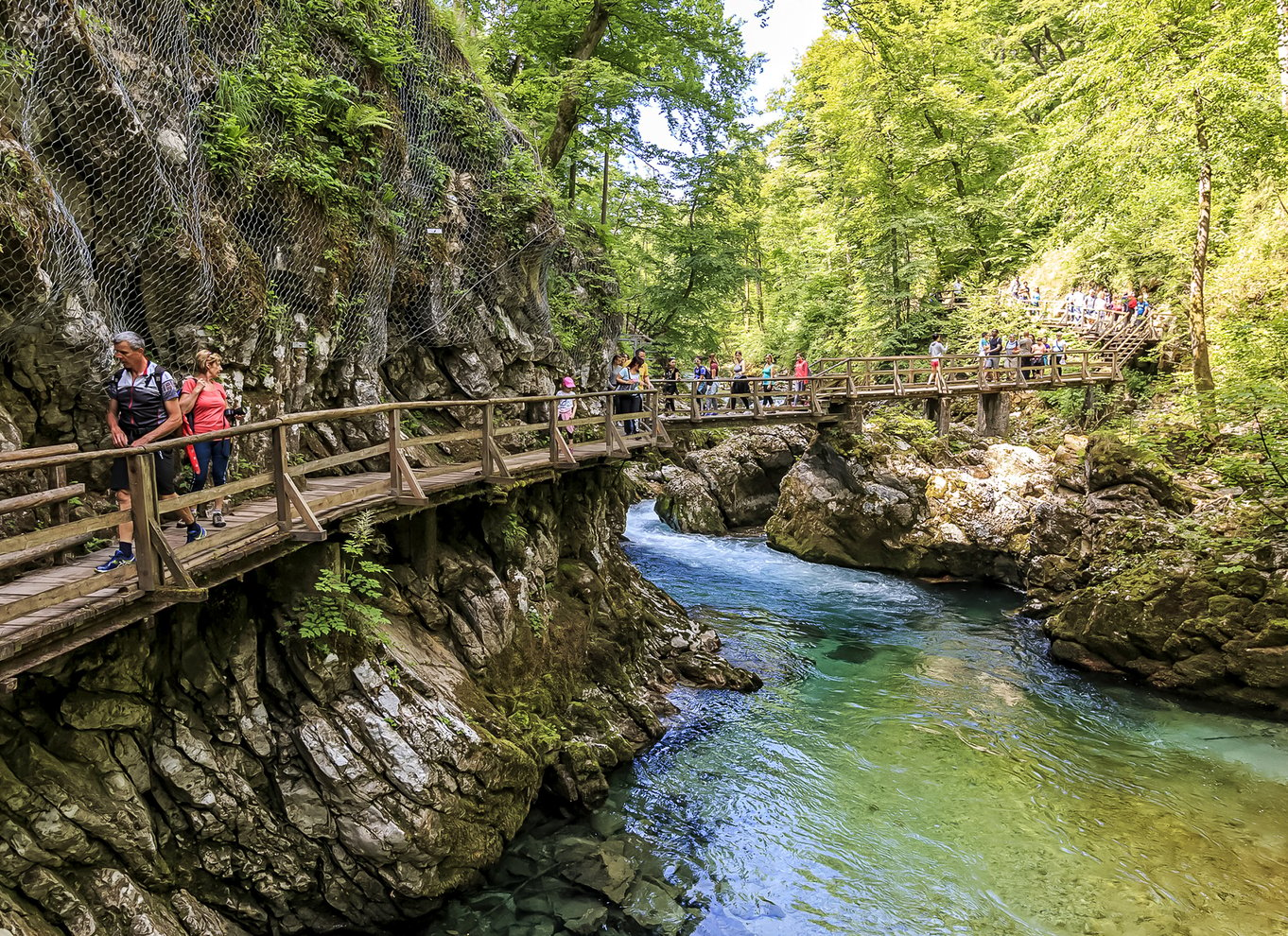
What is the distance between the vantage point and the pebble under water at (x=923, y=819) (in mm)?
7758

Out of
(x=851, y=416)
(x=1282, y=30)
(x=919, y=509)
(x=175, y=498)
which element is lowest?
(x=919, y=509)

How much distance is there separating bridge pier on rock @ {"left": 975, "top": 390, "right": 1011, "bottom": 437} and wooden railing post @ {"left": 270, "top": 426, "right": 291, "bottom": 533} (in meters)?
20.8

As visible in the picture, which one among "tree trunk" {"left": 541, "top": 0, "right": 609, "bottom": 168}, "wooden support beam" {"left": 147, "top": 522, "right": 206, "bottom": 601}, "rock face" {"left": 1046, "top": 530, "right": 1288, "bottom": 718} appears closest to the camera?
"wooden support beam" {"left": 147, "top": 522, "right": 206, "bottom": 601}

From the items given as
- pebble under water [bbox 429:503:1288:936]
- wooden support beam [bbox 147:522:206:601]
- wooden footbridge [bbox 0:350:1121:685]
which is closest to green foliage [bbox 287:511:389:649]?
wooden footbridge [bbox 0:350:1121:685]

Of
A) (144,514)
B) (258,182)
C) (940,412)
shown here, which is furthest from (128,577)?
(940,412)

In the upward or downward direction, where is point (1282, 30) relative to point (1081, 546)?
upward

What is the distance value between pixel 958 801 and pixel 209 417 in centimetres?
1037

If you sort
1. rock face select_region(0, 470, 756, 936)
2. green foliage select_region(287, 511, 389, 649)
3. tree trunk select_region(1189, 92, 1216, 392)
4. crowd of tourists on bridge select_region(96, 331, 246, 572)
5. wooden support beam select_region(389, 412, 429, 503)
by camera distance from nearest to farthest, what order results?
1. rock face select_region(0, 470, 756, 936)
2. crowd of tourists on bridge select_region(96, 331, 246, 572)
3. green foliage select_region(287, 511, 389, 649)
4. wooden support beam select_region(389, 412, 429, 503)
5. tree trunk select_region(1189, 92, 1216, 392)

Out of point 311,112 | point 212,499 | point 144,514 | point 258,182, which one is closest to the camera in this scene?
point 144,514

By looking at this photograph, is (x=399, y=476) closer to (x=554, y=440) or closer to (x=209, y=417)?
(x=209, y=417)

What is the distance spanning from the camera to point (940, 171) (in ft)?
86.9

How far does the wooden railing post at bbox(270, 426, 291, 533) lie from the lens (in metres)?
6.20

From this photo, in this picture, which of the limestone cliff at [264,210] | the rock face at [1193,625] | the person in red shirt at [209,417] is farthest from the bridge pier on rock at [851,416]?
the person in red shirt at [209,417]

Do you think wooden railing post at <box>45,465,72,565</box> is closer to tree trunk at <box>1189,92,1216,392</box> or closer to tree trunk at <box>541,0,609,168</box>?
tree trunk at <box>541,0,609,168</box>
